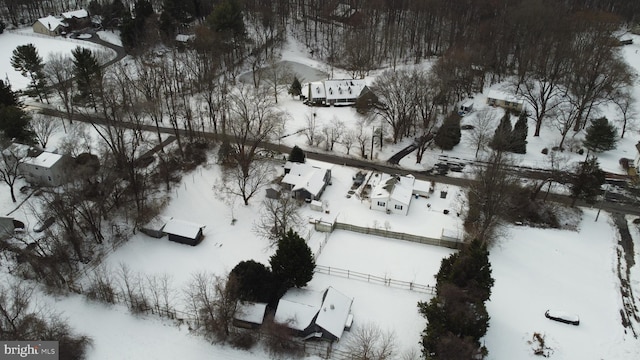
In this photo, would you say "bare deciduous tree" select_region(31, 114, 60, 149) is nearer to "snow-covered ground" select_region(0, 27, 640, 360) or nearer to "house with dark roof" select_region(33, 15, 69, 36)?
"snow-covered ground" select_region(0, 27, 640, 360)

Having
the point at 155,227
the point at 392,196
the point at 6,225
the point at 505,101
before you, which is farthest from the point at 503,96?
the point at 6,225

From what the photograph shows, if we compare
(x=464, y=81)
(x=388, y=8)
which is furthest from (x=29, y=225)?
(x=388, y=8)

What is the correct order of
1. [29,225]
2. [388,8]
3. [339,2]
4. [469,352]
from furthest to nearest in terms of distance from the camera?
[339,2]
[388,8]
[29,225]
[469,352]

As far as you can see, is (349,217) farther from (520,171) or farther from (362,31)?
(362,31)

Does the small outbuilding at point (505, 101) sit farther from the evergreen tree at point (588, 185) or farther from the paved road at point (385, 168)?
the evergreen tree at point (588, 185)

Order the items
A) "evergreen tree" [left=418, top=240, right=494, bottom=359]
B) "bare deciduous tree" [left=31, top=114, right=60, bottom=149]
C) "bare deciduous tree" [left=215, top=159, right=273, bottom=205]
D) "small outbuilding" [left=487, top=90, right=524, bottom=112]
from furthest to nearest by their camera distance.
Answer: "small outbuilding" [left=487, top=90, right=524, bottom=112] → "bare deciduous tree" [left=31, top=114, right=60, bottom=149] → "bare deciduous tree" [left=215, top=159, right=273, bottom=205] → "evergreen tree" [left=418, top=240, right=494, bottom=359]

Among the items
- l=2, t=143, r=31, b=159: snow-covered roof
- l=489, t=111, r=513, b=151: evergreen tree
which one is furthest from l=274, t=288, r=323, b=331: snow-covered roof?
l=2, t=143, r=31, b=159: snow-covered roof
